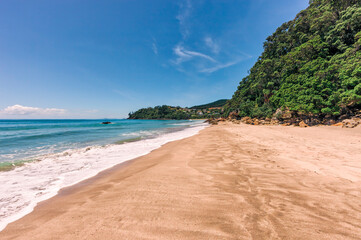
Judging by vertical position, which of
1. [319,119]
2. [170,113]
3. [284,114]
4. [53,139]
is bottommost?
[53,139]

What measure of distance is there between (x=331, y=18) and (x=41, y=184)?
3671 centimetres

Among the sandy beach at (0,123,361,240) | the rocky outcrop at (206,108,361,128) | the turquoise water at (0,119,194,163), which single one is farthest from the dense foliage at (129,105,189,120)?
the sandy beach at (0,123,361,240)

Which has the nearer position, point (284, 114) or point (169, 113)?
point (284, 114)

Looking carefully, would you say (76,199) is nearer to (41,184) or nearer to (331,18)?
(41,184)

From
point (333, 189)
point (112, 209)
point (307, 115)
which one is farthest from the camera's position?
point (307, 115)

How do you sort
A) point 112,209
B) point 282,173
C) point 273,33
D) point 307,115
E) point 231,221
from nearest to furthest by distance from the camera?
point 231,221, point 112,209, point 282,173, point 307,115, point 273,33

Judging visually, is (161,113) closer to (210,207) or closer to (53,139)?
(53,139)

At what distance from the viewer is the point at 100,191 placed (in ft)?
10.7

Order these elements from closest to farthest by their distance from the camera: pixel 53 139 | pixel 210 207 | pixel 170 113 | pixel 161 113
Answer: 1. pixel 210 207
2. pixel 53 139
3. pixel 170 113
4. pixel 161 113

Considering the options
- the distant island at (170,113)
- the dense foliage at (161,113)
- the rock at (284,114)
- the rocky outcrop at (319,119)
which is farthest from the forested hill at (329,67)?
the dense foliage at (161,113)

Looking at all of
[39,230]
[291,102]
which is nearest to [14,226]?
[39,230]

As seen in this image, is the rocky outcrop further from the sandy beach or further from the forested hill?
the sandy beach

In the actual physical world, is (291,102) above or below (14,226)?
above

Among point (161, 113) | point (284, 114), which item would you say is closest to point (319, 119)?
point (284, 114)
